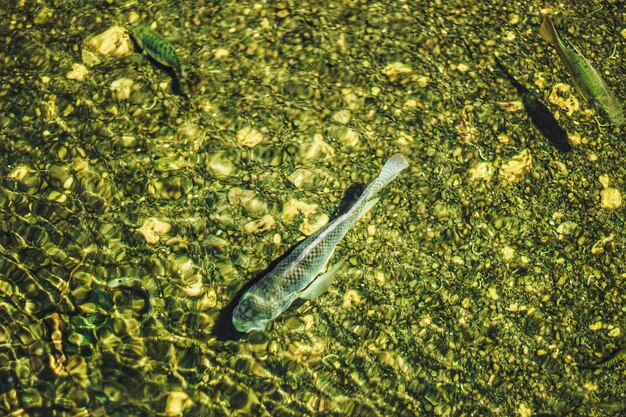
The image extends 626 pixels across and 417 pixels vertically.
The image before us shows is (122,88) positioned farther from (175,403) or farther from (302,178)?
(175,403)

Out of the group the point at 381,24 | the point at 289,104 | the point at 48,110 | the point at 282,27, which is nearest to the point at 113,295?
the point at 48,110

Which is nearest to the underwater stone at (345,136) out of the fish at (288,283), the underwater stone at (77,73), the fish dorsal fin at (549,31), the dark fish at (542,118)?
the fish at (288,283)

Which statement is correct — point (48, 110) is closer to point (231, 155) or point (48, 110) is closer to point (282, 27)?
point (231, 155)

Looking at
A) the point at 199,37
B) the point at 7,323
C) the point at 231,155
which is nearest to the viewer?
the point at 7,323

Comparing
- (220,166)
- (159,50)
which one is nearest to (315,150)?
(220,166)

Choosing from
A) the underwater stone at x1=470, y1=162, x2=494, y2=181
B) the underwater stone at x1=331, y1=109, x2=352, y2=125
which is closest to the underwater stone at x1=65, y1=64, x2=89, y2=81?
the underwater stone at x1=331, y1=109, x2=352, y2=125

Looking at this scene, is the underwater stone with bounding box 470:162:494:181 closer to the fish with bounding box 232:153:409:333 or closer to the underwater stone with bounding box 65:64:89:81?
the fish with bounding box 232:153:409:333

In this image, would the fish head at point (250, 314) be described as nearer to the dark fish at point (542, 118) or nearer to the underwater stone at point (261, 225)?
the underwater stone at point (261, 225)
